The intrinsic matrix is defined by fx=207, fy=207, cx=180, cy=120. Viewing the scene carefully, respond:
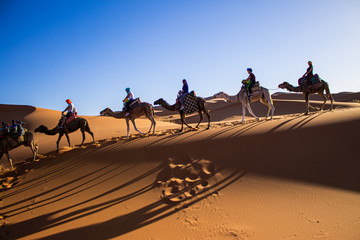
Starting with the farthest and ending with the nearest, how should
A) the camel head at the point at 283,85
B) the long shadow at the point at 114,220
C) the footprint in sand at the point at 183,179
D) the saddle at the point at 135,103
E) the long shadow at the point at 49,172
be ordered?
1. the camel head at the point at 283,85
2. the saddle at the point at 135,103
3. the long shadow at the point at 49,172
4. the footprint in sand at the point at 183,179
5. the long shadow at the point at 114,220

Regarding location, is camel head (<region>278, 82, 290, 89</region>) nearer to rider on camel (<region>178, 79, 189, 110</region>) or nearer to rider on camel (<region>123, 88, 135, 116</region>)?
rider on camel (<region>178, 79, 189, 110</region>)

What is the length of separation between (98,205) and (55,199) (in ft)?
5.58

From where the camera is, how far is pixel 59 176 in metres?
7.94

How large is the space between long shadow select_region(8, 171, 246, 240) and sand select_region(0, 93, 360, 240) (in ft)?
0.08

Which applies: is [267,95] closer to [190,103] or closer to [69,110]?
[190,103]

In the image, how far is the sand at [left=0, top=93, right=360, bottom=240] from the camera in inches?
165

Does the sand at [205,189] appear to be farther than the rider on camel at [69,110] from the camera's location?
No

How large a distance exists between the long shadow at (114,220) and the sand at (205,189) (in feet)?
0.08

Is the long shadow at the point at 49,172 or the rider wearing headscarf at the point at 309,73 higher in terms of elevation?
the rider wearing headscarf at the point at 309,73

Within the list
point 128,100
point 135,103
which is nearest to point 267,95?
point 135,103

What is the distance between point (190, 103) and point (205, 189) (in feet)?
20.1

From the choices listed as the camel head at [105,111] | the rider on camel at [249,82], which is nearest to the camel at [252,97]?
the rider on camel at [249,82]

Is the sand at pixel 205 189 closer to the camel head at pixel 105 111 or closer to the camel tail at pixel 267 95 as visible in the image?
the camel head at pixel 105 111

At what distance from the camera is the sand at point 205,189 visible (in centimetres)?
420
